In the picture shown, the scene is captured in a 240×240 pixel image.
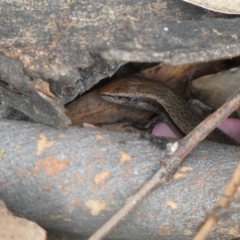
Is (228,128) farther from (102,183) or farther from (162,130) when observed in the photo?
(102,183)

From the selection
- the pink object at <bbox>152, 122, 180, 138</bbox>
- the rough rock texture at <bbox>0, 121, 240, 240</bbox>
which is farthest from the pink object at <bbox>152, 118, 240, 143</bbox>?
the rough rock texture at <bbox>0, 121, 240, 240</bbox>

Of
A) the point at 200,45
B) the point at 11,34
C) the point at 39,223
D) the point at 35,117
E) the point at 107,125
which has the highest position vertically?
the point at 200,45

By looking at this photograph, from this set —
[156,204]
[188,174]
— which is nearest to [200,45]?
[188,174]

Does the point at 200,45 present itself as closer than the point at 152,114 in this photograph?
Yes

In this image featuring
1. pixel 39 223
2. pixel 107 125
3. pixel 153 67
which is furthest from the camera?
pixel 153 67

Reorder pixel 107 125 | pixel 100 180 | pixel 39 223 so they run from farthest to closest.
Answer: pixel 107 125 < pixel 39 223 < pixel 100 180

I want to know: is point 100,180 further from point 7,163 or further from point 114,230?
point 7,163

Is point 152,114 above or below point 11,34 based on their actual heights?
below

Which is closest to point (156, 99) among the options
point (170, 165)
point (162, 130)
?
point (162, 130)
